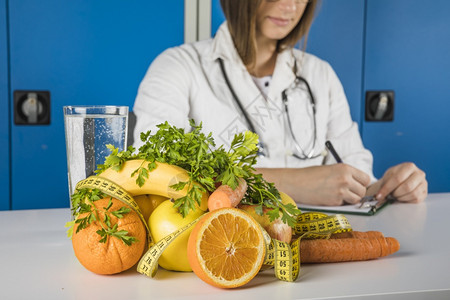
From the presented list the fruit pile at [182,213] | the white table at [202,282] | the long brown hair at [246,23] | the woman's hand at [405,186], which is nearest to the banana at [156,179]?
the fruit pile at [182,213]

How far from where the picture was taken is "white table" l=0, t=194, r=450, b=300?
0.64m

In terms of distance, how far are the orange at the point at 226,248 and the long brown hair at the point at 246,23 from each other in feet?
4.41

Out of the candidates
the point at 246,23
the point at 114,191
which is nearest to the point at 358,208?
the point at 114,191

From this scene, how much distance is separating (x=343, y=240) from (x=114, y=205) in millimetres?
344

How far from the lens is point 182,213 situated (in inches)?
27.2

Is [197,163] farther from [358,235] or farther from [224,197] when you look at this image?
[358,235]

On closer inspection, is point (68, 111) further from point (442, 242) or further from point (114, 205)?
point (442, 242)

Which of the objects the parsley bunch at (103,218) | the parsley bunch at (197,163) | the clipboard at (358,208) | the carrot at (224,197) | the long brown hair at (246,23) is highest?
the long brown hair at (246,23)

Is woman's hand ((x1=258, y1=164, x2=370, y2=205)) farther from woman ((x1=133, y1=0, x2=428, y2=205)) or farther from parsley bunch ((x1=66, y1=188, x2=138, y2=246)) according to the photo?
parsley bunch ((x1=66, y1=188, x2=138, y2=246))

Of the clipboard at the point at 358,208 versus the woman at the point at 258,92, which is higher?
the woman at the point at 258,92

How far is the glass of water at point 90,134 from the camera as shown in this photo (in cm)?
84

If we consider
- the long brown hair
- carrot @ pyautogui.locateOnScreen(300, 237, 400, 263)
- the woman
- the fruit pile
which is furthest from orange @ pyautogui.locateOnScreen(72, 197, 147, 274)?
the long brown hair

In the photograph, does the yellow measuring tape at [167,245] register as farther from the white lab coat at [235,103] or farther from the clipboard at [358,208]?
the white lab coat at [235,103]

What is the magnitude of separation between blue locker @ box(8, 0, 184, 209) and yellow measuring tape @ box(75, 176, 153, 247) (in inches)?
63.3
